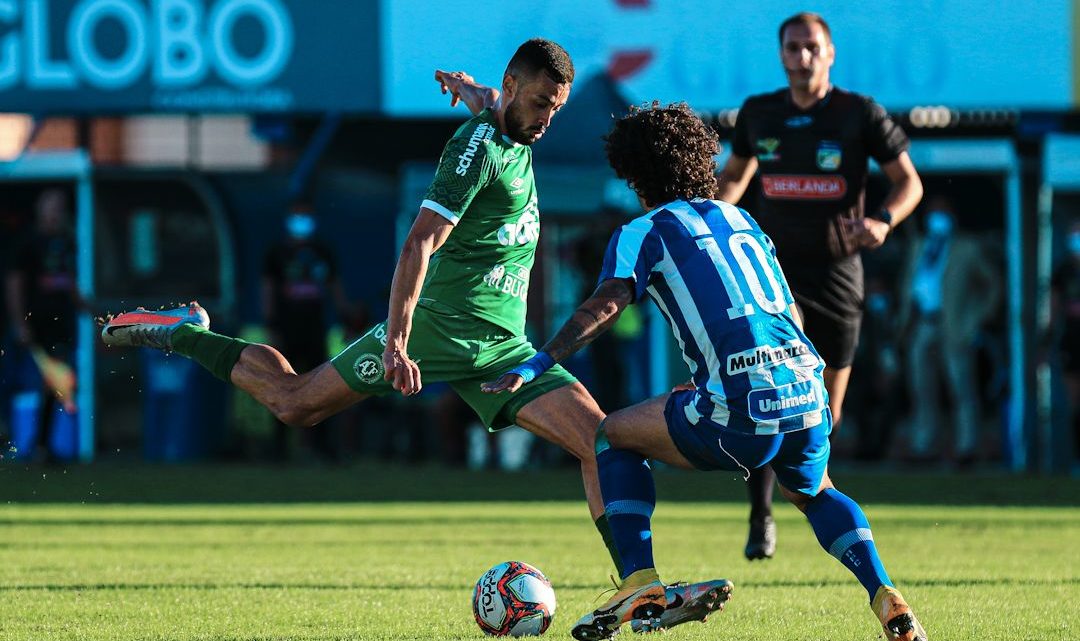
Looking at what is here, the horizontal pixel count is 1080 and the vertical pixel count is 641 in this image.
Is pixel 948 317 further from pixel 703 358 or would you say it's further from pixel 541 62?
pixel 703 358

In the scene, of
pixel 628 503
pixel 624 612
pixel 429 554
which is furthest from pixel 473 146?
pixel 429 554

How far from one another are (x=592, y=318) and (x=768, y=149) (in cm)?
309

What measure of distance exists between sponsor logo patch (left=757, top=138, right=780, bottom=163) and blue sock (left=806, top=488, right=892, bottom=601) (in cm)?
290

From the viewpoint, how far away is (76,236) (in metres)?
16.2

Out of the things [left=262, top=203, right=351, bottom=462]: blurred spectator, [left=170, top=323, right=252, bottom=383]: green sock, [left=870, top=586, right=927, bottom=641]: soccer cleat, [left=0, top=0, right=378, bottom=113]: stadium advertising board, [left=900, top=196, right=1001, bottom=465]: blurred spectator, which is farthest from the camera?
[left=262, top=203, right=351, bottom=462]: blurred spectator

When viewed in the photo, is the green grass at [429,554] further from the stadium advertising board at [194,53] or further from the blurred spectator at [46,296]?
the stadium advertising board at [194,53]

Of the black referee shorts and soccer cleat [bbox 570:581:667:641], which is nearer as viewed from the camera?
soccer cleat [bbox 570:581:667:641]

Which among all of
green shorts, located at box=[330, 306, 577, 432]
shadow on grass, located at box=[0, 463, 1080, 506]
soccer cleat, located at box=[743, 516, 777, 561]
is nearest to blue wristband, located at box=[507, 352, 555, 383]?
green shorts, located at box=[330, 306, 577, 432]

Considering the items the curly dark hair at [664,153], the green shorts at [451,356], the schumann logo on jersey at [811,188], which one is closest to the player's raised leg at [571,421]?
the green shorts at [451,356]

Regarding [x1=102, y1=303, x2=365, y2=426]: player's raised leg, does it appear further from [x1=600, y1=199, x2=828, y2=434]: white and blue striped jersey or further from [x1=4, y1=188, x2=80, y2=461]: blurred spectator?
[x1=4, y1=188, x2=80, y2=461]: blurred spectator

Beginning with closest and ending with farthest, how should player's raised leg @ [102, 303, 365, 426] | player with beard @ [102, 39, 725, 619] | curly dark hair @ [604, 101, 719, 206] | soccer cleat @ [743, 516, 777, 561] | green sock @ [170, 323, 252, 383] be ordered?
curly dark hair @ [604, 101, 719, 206] < player with beard @ [102, 39, 725, 619] < player's raised leg @ [102, 303, 365, 426] < green sock @ [170, 323, 252, 383] < soccer cleat @ [743, 516, 777, 561]

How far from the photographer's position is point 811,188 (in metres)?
8.45

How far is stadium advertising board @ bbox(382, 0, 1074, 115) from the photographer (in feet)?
49.8

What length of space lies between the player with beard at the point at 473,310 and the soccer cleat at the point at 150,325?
0.12 m
